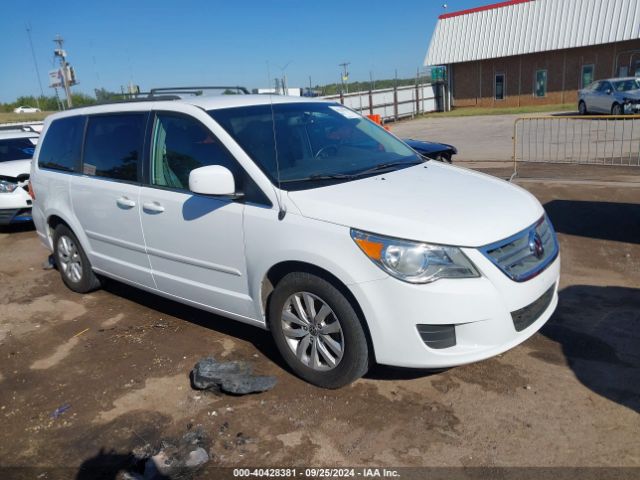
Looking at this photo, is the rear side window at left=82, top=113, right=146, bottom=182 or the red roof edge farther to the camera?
the red roof edge

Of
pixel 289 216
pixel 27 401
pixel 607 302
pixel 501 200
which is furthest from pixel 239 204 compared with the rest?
pixel 607 302

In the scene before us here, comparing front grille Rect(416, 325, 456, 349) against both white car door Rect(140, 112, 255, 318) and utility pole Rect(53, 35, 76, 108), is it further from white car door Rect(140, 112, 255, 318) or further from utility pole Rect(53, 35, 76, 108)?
utility pole Rect(53, 35, 76, 108)

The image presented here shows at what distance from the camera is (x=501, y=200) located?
3.59 m

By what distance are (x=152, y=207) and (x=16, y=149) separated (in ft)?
23.5

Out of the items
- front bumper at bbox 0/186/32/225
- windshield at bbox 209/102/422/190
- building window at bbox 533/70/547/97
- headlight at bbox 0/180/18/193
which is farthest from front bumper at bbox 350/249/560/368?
building window at bbox 533/70/547/97

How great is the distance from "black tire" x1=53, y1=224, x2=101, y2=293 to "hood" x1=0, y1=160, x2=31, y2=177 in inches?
148

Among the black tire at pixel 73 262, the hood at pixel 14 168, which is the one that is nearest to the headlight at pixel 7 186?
the hood at pixel 14 168

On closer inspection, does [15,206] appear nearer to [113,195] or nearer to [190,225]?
[113,195]

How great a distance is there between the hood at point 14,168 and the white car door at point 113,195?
14.8 feet

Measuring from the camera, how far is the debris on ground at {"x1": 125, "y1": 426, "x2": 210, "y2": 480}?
2875mm

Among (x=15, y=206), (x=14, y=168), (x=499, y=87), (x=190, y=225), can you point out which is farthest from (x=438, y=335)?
(x=499, y=87)

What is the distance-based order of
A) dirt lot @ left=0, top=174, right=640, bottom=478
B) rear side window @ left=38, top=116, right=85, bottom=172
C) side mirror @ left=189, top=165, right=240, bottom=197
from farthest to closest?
rear side window @ left=38, top=116, right=85, bottom=172, side mirror @ left=189, top=165, right=240, bottom=197, dirt lot @ left=0, top=174, right=640, bottom=478

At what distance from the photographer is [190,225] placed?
13.1ft

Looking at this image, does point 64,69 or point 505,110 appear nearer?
point 64,69
